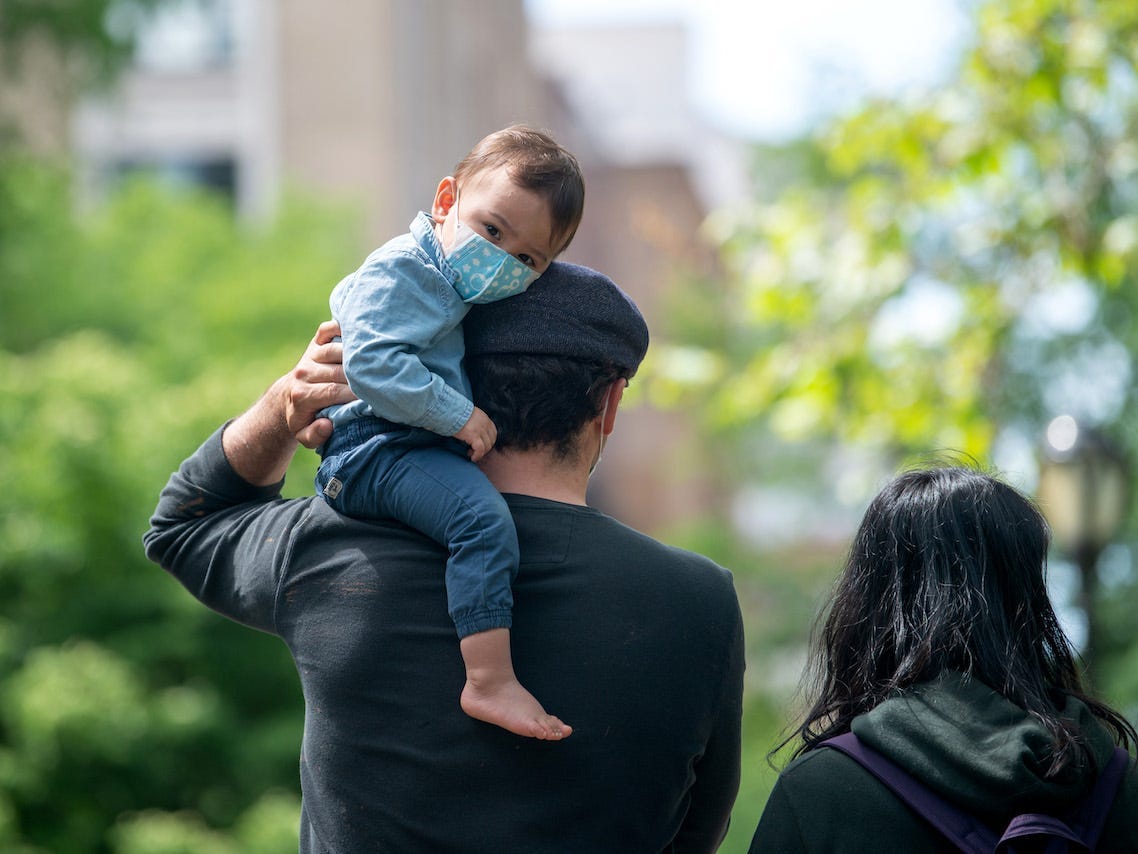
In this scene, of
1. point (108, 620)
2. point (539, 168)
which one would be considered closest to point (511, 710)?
point (539, 168)

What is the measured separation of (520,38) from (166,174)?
11.8m

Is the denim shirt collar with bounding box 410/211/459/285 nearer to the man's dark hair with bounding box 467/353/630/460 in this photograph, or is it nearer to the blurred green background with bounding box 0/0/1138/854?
the man's dark hair with bounding box 467/353/630/460

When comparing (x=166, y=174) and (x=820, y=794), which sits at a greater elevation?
(x=820, y=794)

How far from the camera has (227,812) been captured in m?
12.4

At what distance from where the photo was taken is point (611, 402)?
2551mm

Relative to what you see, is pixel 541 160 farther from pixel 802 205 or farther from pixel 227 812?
pixel 227 812

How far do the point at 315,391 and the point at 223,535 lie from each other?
13.3 inches

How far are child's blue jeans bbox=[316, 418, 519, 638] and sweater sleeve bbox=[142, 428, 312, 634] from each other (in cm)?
14

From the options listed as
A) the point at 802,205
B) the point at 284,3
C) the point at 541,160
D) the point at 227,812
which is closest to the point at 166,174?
the point at 284,3

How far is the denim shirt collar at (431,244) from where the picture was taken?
96.6 inches

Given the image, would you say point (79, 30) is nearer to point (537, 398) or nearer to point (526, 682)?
point (537, 398)

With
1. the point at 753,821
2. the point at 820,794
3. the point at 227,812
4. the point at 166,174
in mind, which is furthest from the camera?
the point at 166,174

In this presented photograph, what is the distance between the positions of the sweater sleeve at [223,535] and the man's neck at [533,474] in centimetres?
34

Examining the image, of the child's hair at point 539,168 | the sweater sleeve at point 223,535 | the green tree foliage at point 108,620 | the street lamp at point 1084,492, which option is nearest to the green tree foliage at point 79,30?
the green tree foliage at point 108,620
